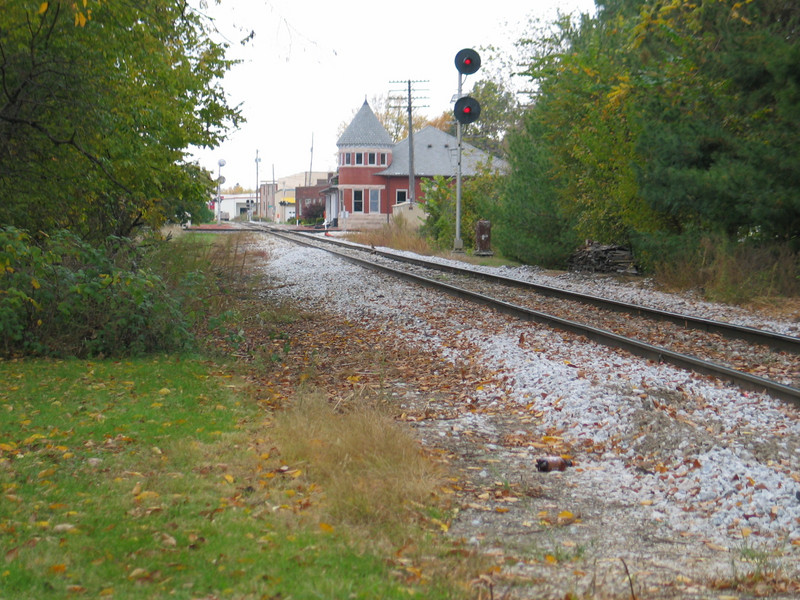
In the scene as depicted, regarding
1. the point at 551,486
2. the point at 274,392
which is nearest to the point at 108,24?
the point at 274,392

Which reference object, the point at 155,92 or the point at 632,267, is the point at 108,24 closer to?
the point at 155,92

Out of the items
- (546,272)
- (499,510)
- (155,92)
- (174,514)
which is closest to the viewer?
(174,514)

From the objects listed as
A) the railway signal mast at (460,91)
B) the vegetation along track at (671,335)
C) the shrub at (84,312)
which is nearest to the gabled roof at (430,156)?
the railway signal mast at (460,91)

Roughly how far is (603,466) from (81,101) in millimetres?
7376

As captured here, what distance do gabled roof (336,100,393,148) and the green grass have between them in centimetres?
5966

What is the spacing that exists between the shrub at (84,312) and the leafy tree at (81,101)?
98 cm

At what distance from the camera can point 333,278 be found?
68.2 feet

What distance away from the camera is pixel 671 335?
1099 cm

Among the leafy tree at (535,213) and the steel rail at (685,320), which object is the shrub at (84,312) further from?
the leafy tree at (535,213)

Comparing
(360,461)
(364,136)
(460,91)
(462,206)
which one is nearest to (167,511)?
(360,461)

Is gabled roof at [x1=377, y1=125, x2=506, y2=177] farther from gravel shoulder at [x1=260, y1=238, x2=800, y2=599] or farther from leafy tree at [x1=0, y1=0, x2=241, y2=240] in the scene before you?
gravel shoulder at [x1=260, y1=238, x2=800, y2=599]

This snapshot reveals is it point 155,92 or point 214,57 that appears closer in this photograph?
point 155,92

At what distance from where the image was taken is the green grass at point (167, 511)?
3777 millimetres

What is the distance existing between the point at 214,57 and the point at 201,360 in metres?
6.78
